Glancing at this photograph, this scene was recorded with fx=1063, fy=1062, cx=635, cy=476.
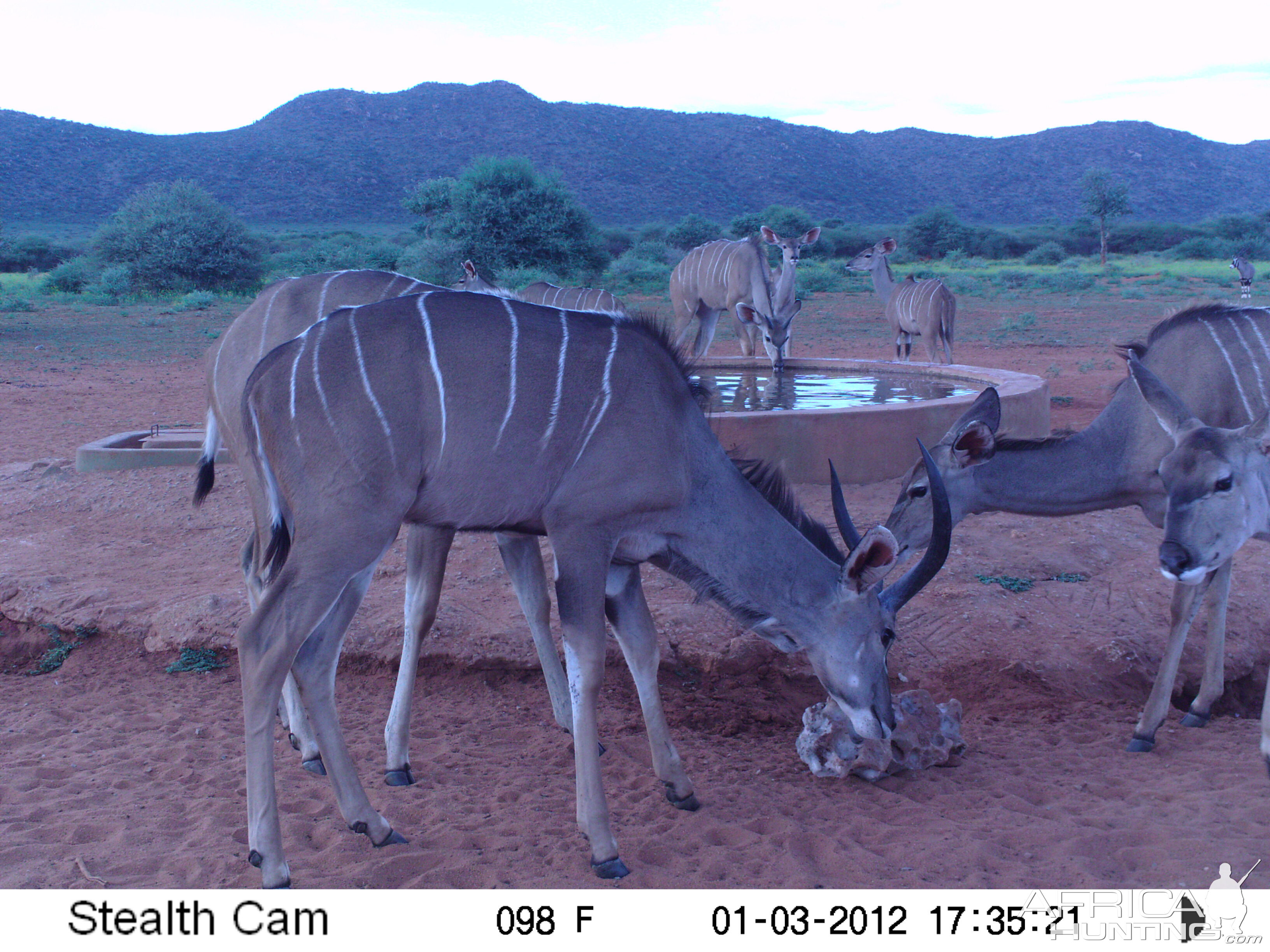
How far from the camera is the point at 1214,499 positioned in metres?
3.96

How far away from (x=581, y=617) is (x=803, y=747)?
1360 mm

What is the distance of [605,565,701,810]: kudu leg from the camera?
3982mm

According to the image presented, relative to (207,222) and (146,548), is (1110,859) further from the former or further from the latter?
(207,222)

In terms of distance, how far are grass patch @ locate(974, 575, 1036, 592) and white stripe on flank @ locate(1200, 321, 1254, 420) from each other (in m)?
1.42

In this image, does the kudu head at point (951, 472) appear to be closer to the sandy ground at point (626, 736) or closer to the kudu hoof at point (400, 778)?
the sandy ground at point (626, 736)

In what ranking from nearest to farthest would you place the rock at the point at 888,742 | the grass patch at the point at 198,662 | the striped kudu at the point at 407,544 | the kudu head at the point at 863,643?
the kudu head at the point at 863,643
the rock at the point at 888,742
the striped kudu at the point at 407,544
the grass patch at the point at 198,662

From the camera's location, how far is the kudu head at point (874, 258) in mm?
18500

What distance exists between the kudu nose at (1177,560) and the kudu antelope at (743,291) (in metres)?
7.74

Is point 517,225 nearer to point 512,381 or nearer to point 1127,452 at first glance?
point 1127,452

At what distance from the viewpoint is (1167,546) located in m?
3.95

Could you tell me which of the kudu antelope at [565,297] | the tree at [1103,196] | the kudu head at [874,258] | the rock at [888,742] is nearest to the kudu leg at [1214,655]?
the rock at [888,742]

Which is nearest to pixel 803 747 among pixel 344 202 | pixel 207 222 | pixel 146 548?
pixel 146 548

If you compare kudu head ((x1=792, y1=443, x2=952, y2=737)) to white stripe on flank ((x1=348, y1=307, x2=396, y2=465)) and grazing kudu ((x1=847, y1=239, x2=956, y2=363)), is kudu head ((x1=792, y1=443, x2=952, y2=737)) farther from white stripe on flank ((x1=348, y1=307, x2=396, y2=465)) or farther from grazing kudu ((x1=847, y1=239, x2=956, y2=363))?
grazing kudu ((x1=847, y1=239, x2=956, y2=363))

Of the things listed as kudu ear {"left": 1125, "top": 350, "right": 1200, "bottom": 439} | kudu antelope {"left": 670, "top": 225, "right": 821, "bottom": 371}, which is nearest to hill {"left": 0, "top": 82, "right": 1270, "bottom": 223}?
kudu antelope {"left": 670, "top": 225, "right": 821, "bottom": 371}
